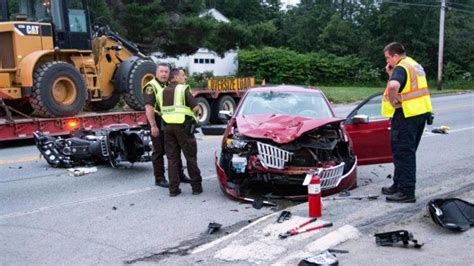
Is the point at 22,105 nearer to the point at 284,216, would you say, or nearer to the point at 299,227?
the point at 284,216

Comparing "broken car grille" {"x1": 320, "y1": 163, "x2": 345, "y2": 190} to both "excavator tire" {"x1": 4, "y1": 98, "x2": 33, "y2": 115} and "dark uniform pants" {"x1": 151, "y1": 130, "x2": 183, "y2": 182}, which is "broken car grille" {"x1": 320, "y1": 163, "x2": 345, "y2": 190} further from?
"excavator tire" {"x1": 4, "y1": 98, "x2": 33, "y2": 115}

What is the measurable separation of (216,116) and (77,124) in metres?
5.27

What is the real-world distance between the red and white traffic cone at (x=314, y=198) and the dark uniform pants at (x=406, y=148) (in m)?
1.30

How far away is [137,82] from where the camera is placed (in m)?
16.0

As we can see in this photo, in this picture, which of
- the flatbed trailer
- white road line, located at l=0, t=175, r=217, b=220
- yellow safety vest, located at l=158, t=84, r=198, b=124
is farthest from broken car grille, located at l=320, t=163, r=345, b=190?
the flatbed trailer

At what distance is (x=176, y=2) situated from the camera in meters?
26.8

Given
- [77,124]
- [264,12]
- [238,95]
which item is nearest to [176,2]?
[238,95]

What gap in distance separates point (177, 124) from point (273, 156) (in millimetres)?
1510

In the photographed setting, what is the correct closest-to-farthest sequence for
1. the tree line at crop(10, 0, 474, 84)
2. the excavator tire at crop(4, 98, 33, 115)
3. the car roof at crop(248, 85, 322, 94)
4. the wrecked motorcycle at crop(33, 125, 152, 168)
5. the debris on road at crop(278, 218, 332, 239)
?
the debris on road at crop(278, 218, 332, 239) → the car roof at crop(248, 85, 322, 94) → the wrecked motorcycle at crop(33, 125, 152, 168) → the excavator tire at crop(4, 98, 33, 115) → the tree line at crop(10, 0, 474, 84)

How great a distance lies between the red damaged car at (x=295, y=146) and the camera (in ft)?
24.1

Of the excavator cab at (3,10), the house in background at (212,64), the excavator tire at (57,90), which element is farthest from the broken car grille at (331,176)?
the house in background at (212,64)

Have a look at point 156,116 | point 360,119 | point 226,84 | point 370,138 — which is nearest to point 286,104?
point 360,119

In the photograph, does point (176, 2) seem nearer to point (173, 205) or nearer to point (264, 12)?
point (173, 205)

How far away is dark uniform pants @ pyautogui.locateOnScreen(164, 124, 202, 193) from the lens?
26.4ft
